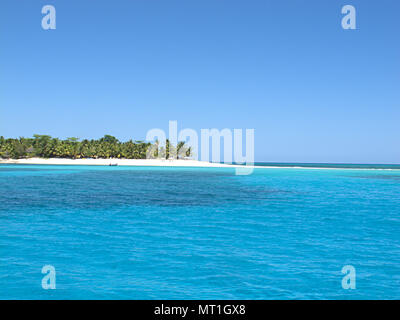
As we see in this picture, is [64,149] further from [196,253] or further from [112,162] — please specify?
[196,253]

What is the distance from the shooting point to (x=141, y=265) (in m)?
14.2

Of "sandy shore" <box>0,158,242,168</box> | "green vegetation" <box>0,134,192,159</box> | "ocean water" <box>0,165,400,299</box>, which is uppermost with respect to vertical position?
"green vegetation" <box>0,134,192,159</box>

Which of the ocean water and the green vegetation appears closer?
the ocean water

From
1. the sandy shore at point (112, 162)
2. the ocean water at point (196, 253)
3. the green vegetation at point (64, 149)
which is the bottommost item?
the ocean water at point (196, 253)

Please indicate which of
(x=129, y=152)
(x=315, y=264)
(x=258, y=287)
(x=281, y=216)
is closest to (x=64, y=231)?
(x=258, y=287)

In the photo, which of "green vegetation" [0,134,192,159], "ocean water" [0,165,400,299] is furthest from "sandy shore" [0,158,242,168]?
"ocean water" [0,165,400,299]

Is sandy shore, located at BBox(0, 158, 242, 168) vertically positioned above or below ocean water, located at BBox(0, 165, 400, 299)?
above

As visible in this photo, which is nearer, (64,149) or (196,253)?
(196,253)

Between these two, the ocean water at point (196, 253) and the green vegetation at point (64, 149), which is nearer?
the ocean water at point (196, 253)

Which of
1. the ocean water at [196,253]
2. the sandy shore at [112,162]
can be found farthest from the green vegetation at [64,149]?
the ocean water at [196,253]

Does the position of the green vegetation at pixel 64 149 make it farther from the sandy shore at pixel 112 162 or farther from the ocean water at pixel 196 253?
the ocean water at pixel 196 253

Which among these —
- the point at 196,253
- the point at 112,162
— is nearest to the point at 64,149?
the point at 112,162

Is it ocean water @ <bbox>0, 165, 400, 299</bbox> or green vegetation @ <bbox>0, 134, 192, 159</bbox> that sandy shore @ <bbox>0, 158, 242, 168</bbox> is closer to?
green vegetation @ <bbox>0, 134, 192, 159</bbox>
